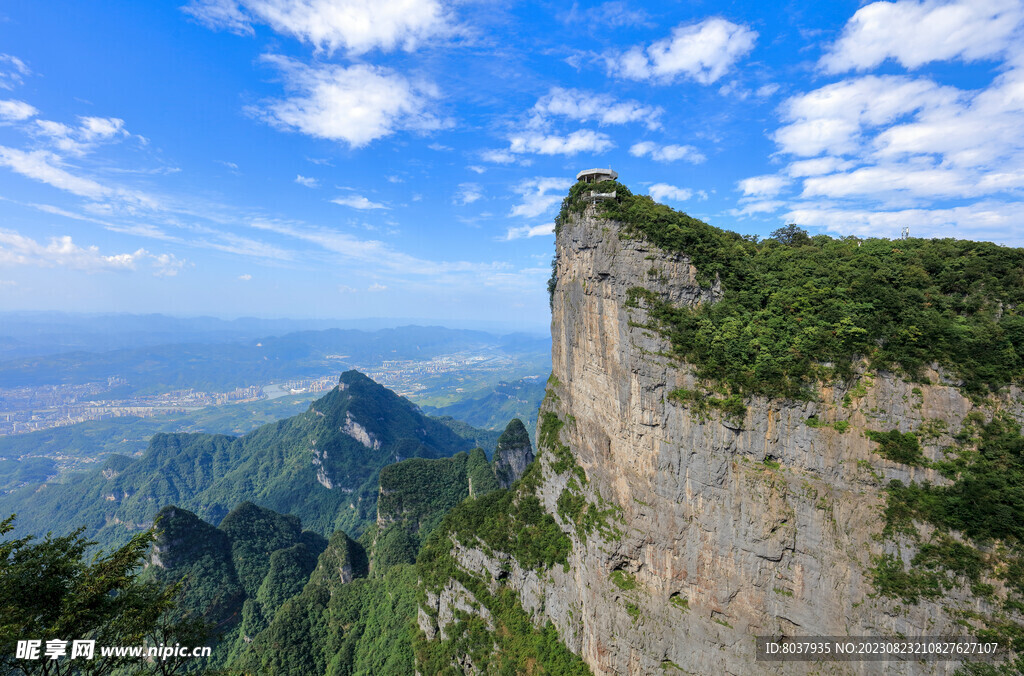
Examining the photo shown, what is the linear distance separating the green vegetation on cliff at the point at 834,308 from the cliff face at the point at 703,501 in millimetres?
868

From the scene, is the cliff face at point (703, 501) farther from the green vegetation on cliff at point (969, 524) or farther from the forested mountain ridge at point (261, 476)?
the forested mountain ridge at point (261, 476)

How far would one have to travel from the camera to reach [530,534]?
29500 mm

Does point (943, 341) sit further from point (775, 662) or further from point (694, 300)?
point (775, 662)

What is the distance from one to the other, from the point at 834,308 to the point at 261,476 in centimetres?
13091

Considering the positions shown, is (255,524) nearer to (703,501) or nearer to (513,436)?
(513,436)

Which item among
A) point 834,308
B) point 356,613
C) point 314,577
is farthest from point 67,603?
point 314,577

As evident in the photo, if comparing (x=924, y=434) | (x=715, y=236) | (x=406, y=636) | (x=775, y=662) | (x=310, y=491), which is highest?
(x=715, y=236)

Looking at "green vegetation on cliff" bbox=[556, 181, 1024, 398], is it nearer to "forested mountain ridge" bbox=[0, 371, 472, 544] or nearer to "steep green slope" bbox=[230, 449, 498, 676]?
"steep green slope" bbox=[230, 449, 498, 676]

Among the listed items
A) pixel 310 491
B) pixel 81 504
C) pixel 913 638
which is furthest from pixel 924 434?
pixel 81 504

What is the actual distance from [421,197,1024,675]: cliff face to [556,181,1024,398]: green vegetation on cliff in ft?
2.85

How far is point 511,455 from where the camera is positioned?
67.2m

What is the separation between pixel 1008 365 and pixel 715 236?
12.5m

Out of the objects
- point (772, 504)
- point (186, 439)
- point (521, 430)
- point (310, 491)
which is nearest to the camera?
point (772, 504)

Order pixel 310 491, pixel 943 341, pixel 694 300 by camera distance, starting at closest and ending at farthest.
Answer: pixel 943 341
pixel 694 300
pixel 310 491
